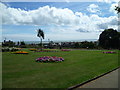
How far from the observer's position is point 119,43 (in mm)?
50219

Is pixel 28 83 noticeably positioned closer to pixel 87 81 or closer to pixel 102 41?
pixel 87 81

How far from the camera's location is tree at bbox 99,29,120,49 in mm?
51344

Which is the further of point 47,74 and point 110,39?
point 110,39

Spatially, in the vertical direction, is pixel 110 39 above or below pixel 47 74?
above

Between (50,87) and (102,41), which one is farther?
(102,41)

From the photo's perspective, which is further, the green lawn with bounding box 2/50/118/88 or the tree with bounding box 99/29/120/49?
the tree with bounding box 99/29/120/49

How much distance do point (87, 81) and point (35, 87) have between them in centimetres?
265

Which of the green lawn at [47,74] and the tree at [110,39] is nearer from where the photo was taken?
the green lawn at [47,74]

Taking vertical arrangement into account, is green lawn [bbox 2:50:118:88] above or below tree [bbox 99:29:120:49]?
below

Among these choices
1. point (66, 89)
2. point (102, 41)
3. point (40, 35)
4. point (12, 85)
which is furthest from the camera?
point (102, 41)

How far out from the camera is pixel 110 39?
5209 centimetres

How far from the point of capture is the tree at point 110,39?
51.3m

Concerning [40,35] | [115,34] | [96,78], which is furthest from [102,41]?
[96,78]

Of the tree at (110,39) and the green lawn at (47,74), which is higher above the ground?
the tree at (110,39)
